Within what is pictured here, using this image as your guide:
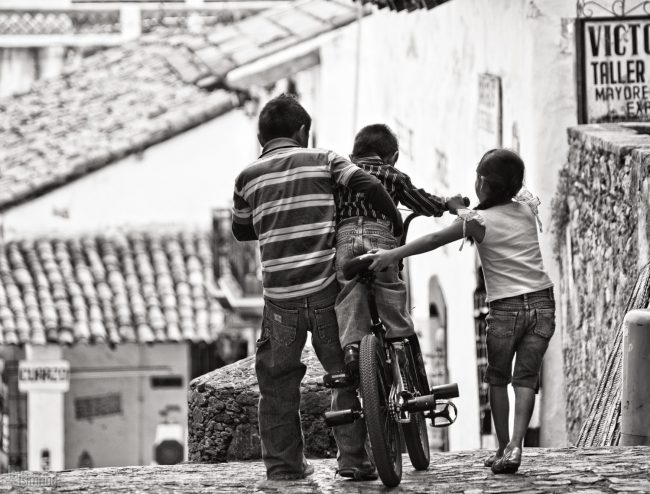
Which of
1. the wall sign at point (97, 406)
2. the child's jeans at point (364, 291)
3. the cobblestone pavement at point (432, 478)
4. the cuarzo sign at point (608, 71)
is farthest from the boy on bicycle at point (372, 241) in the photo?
the wall sign at point (97, 406)

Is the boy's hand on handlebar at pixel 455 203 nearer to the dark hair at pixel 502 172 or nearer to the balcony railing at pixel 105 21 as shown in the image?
the dark hair at pixel 502 172

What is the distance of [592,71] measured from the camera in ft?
36.3

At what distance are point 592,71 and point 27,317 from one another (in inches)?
564

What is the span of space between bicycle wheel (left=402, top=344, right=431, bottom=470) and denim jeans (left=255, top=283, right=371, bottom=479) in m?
0.23

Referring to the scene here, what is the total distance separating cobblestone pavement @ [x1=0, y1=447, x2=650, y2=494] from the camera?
6.69 m

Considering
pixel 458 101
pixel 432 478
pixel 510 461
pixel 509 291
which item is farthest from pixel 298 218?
pixel 458 101

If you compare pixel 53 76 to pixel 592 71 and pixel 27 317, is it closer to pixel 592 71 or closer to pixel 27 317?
pixel 27 317

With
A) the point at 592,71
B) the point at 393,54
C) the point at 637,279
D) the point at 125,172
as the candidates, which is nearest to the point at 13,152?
the point at 125,172

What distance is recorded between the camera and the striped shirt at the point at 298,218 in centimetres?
696

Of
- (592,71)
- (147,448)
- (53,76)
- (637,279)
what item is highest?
(53,76)

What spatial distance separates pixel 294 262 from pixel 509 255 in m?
0.95

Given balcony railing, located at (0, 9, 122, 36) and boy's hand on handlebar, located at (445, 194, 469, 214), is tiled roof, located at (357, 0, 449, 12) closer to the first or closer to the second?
boy's hand on handlebar, located at (445, 194, 469, 214)

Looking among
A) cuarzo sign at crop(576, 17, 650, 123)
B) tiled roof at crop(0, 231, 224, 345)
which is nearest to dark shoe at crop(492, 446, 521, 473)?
cuarzo sign at crop(576, 17, 650, 123)

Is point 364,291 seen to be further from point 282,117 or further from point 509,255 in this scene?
point 282,117
